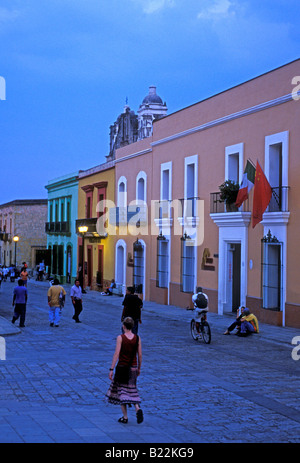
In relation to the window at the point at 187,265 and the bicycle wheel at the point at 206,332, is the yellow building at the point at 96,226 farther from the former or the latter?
the bicycle wheel at the point at 206,332

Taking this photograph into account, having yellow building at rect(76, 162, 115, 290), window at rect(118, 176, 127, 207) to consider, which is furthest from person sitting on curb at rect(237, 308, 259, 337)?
yellow building at rect(76, 162, 115, 290)

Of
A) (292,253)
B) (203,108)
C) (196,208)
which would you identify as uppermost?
(203,108)

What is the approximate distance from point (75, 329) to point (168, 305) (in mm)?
10179

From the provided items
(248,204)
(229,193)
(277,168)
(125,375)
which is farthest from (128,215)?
(125,375)

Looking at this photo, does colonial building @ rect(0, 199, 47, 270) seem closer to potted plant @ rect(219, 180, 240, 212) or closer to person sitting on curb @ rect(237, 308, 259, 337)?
potted plant @ rect(219, 180, 240, 212)

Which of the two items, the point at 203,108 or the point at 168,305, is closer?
the point at 203,108

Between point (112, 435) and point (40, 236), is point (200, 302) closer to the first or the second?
point (112, 435)

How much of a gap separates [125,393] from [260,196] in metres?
12.6

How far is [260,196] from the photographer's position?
20172 millimetres

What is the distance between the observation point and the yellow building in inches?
1473

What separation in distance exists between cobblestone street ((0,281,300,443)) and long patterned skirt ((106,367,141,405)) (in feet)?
0.93

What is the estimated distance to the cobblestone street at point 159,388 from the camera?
809 cm

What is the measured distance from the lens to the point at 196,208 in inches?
1041

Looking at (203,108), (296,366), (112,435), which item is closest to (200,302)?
(296,366)
